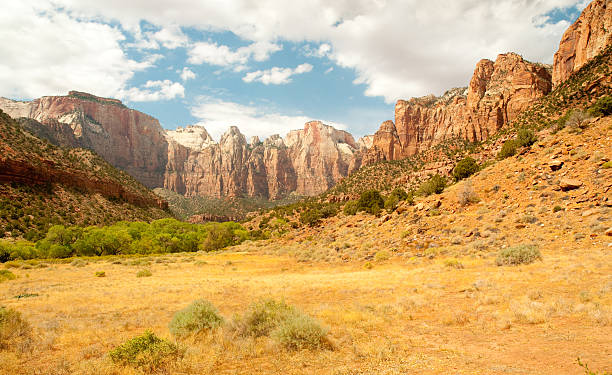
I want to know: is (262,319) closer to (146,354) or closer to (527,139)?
(146,354)

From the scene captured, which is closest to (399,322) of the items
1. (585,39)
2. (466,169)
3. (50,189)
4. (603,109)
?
(603,109)

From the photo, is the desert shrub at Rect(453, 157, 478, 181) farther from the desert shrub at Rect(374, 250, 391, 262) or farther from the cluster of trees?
the cluster of trees

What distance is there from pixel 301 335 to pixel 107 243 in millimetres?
49221

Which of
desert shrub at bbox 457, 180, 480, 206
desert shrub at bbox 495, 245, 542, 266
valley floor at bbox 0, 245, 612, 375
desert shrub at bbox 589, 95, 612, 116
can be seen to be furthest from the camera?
desert shrub at bbox 457, 180, 480, 206

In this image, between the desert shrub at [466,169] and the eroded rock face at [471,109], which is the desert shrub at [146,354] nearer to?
the desert shrub at [466,169]

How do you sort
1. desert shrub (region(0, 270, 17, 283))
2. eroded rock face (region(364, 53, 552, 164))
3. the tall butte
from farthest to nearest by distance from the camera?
eroded rock face (region(364, 53, 552, 164)) → the tall butte → desert shrub (region(0, 270, 17, 283))

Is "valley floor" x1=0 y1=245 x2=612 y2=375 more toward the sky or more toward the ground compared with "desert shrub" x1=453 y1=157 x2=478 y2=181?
more toward the ground

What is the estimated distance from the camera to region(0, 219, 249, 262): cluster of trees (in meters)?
39.4

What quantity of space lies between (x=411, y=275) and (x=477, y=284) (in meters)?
4.26

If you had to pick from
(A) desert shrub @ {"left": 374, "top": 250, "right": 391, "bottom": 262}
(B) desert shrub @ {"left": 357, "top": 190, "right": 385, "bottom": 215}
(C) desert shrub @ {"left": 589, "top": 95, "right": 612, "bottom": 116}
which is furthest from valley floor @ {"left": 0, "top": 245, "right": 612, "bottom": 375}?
(B) desert shrub @ {"left": 357, "top": 190, "right": 385, "bottom": 215}

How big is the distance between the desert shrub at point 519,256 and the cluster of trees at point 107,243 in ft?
163

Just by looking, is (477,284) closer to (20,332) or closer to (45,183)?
(20,332)

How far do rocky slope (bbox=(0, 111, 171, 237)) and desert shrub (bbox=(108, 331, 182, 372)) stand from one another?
60851mm

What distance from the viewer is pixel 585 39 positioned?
66938 millimetres
